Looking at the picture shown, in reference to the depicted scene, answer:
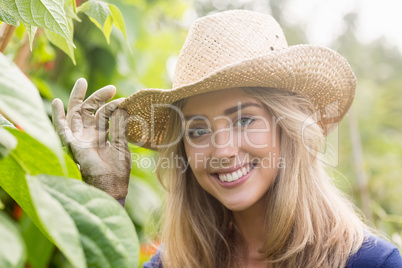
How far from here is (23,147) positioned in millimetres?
377

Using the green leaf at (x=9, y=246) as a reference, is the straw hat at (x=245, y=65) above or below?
above

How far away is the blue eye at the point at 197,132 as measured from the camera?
1.27 metres

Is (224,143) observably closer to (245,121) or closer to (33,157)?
(245,121)

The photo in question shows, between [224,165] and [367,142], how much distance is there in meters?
5.66

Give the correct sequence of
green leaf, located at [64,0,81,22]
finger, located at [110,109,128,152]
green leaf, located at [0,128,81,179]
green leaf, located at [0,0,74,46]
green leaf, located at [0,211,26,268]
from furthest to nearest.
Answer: finger, located at [110,109,128,152]
green leaf, located at [64,0,81,22]
green leaf, located at [0,0,74,46]
green leaf, located at [0,128,81,179]
green leaf, located at [0,211,26,268]

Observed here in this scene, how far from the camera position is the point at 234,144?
3.97 feet

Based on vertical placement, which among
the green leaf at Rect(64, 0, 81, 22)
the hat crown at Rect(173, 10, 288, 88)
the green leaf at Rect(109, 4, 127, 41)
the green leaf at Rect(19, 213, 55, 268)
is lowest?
the green leaf at Rect(19, 213, 55, 268)

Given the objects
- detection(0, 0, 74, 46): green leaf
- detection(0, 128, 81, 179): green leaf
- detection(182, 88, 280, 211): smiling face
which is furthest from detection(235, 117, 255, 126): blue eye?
detection(0, 128, 81, 179): green leaf

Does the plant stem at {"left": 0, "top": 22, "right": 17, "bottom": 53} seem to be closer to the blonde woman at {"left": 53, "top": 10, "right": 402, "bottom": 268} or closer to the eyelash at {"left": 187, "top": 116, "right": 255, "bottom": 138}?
the blonde woman at {"left": 53, "top": 10, "right": 402, "bottom": 268}

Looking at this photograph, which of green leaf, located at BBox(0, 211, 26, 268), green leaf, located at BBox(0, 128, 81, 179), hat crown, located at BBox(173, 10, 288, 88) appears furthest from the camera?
hat crown, located at BBox(173, 10, 288, 88)

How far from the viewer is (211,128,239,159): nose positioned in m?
1.20

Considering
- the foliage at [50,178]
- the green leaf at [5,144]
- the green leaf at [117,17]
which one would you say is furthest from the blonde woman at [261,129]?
the green leaf at [5,144]

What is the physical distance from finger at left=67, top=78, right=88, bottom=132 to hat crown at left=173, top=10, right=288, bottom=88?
32 centimetres

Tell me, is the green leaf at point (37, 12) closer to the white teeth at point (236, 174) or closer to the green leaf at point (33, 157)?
the green leaf at point (33, 157)
